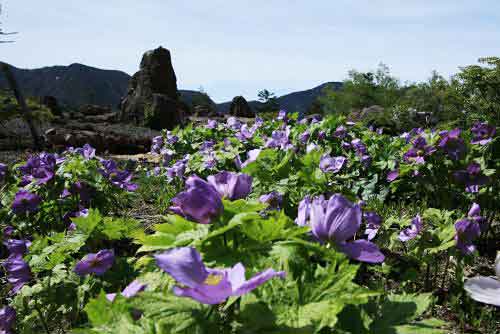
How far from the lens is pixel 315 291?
884mm

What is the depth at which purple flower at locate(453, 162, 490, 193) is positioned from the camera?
9.68 ft

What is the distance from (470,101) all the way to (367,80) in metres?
34.0

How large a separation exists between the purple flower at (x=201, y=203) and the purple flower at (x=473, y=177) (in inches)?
98.6

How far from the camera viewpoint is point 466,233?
75.8 inches

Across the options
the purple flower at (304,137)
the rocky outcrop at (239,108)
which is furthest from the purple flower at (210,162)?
the rocky outcrop at (239,108)

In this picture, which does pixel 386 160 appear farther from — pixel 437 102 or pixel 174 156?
pixel 437 102

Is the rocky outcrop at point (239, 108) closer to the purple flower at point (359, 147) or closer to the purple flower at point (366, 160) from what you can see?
the purple flower at point (359, 147)

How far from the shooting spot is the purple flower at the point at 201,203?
3.26 feet

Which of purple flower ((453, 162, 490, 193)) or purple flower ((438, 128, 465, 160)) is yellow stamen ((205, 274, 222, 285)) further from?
purple flower ((438, 128, 465, 160))

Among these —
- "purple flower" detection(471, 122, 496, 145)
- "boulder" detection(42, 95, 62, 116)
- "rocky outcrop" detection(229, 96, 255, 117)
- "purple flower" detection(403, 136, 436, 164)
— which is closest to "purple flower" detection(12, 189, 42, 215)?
"purple flower" detection(403, 136, 436, 164)

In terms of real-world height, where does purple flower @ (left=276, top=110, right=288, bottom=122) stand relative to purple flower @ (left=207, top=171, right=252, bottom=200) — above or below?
above

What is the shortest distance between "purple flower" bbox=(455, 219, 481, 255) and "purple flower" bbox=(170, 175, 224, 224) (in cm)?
136

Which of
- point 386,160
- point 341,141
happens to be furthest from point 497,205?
point 341,141

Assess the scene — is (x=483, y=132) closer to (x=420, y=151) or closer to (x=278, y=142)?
(x=420, y=151)
